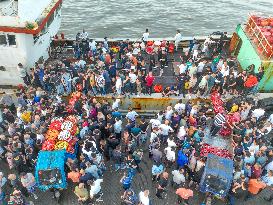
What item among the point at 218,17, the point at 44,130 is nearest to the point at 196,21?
the point at 218,17

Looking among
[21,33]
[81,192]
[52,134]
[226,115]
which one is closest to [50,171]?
[81,192]

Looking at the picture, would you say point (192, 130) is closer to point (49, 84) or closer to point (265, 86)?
point (265, 86)

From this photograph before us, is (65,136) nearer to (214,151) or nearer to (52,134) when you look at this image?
(52,134)

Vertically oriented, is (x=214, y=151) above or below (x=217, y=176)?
below

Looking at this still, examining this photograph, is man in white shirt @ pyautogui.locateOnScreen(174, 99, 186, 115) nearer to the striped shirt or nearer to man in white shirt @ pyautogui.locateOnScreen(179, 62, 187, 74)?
the striped shirt

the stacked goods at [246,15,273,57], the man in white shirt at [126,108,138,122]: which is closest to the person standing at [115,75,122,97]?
the man in white shirt at [126,108,138,122]

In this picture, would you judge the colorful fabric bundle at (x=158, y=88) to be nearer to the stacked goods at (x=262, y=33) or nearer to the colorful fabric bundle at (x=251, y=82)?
the colorful fabric bundle at (x=251, y=82)

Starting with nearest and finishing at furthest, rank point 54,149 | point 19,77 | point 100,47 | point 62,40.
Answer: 1. point 54,149
2. point 19,77
3. point 100,47
4. point 62,40
